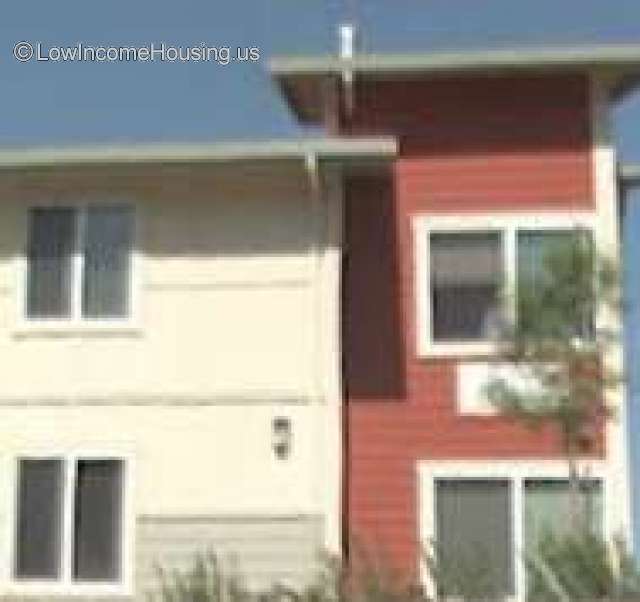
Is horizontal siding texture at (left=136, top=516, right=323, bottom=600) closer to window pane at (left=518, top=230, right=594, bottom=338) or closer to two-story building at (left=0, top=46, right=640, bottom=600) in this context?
two-story building at (left=0, top=46, right=640, bottom=600)

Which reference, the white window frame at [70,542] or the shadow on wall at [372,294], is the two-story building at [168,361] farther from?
the shadow on wall at [372,294]

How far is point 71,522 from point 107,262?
2.54 metres

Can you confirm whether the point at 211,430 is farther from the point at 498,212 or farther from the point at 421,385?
the point at 498,212

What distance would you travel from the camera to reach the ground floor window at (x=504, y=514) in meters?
13.5

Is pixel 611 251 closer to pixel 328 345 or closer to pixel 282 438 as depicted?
pixel 328 345

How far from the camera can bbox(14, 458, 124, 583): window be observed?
45.2ft

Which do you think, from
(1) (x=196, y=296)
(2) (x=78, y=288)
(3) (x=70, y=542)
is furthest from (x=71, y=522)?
(1) (x=196, y=296)

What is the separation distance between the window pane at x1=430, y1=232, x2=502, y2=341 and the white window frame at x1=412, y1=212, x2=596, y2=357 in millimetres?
70

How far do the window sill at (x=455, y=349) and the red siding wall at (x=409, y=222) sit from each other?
0.09m

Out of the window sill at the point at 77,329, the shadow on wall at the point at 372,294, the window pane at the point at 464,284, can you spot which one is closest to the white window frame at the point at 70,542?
the window sill at the point at 77,329

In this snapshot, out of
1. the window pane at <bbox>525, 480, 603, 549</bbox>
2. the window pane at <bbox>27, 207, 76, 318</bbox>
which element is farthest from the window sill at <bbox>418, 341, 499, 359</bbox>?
the window pane at <bbox>27, 207, 76, 318</bbox>

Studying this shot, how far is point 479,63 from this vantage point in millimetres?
14211

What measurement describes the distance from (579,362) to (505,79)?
3611mm

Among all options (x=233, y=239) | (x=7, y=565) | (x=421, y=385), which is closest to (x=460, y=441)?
(x=421, y=385)
